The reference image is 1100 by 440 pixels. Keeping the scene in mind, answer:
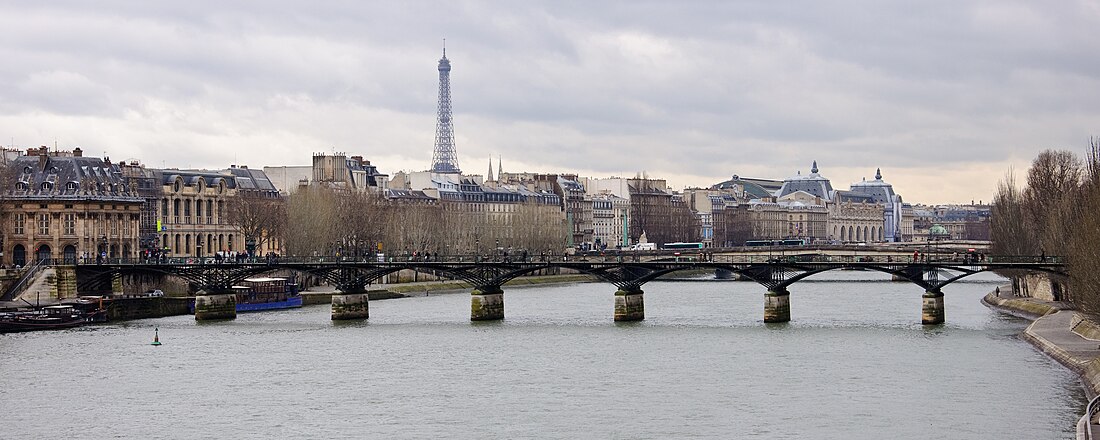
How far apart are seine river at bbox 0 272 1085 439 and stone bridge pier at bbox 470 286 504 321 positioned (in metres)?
0.70

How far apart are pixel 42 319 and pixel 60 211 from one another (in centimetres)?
2025

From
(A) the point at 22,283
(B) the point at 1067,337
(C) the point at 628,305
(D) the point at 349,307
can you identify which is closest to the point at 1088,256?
(B) the point at 1067,337

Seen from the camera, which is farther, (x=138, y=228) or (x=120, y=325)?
(x=138, y=228)

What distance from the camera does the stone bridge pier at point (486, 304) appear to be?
80812mm

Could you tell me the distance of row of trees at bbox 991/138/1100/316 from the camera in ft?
191

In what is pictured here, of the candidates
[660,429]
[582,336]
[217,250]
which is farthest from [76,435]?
[217,250]

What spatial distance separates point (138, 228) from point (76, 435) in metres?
58.2

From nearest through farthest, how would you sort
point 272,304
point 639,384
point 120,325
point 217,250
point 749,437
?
point 749,437, point 639,384, point 120,325, point 272,304, point 217,250

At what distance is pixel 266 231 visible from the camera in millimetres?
123250

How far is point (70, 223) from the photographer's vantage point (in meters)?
94.8

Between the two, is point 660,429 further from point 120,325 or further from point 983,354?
point 120,325

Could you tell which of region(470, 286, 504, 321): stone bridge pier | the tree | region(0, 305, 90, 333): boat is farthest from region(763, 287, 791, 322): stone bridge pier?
the tree

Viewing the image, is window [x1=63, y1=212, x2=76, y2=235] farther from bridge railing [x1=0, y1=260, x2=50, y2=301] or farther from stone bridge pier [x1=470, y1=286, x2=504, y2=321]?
stone bridge pier [x1=470, y1=286, x2=504, y2=321]

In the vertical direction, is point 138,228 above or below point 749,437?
above
